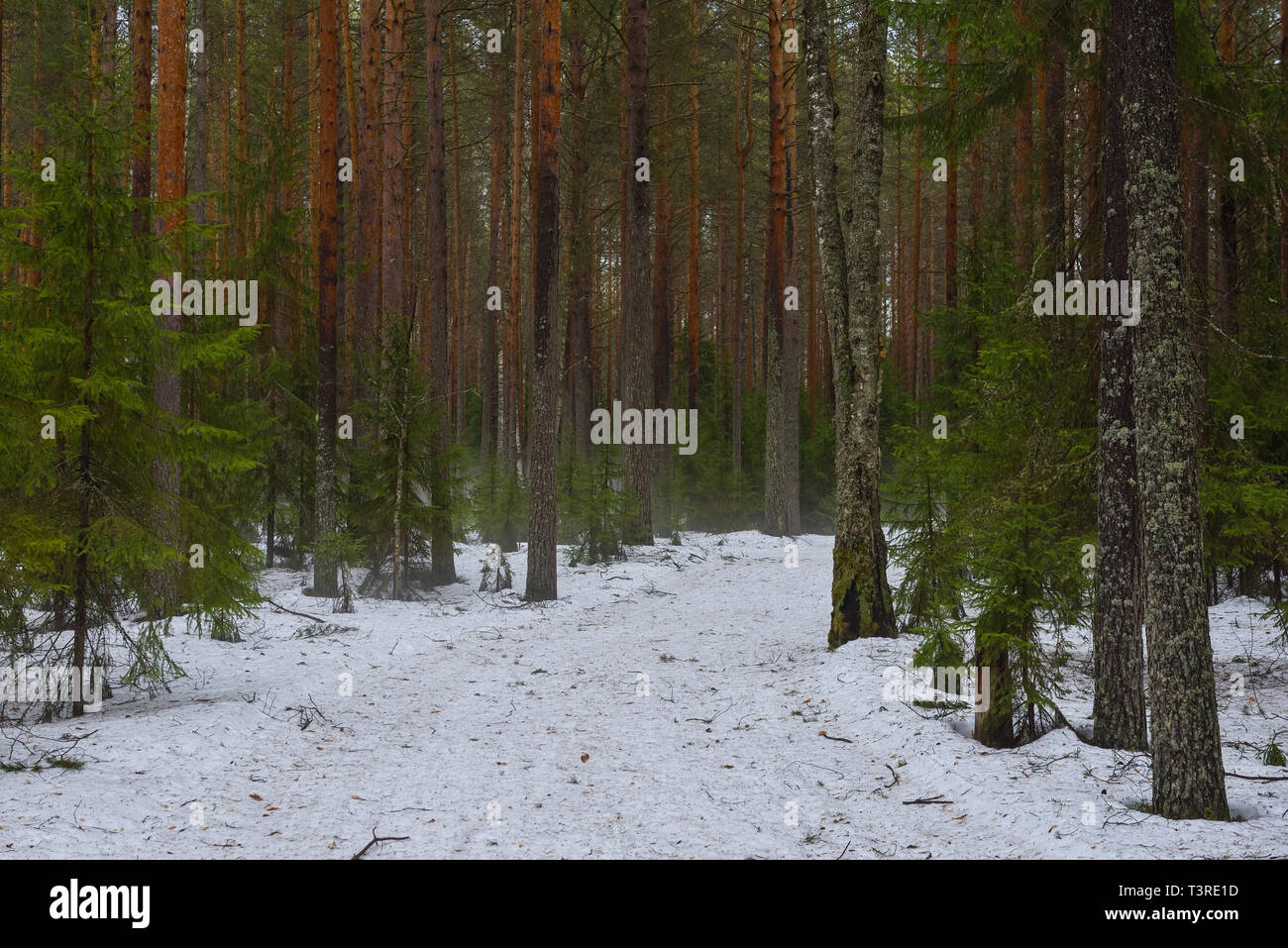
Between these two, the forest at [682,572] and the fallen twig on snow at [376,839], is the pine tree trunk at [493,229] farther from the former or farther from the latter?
the fallen twig on snow at [376,839]

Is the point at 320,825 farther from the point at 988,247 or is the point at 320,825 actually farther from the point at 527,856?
the point at 988,247

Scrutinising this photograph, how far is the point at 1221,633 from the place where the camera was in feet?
37.3

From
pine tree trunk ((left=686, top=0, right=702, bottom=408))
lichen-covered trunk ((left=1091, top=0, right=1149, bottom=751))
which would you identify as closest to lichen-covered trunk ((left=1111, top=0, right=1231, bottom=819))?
lichen-covered trunk ((left=1091, top=0, right=1149, bottom=751))

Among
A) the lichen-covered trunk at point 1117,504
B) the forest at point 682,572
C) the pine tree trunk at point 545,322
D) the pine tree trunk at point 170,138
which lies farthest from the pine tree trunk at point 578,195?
the lichen-covered trunk at point 1117,504

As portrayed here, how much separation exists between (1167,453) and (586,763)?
4.72m

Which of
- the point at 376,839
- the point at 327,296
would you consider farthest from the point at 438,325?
the point at 376,839

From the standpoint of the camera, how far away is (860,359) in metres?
10.5

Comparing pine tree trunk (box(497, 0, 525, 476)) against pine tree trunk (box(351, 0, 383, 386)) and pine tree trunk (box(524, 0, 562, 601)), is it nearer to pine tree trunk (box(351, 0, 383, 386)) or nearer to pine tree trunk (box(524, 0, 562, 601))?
pine tree trunk (box(351, 0, 383, 386))

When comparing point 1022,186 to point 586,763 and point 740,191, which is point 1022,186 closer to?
point 740,191

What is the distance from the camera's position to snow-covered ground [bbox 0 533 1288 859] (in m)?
4.97

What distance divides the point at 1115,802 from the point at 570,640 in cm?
728

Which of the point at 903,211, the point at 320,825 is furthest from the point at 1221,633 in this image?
the point at 903,211

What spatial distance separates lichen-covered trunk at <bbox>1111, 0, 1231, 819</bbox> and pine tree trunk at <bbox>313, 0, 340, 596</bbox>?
11.6 metres

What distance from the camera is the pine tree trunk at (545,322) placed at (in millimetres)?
13086
